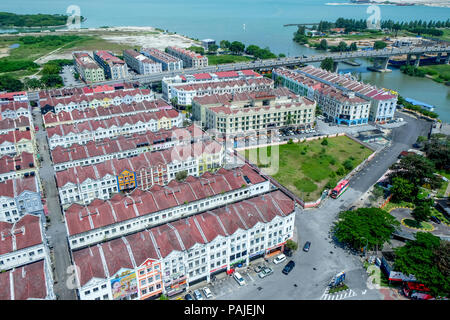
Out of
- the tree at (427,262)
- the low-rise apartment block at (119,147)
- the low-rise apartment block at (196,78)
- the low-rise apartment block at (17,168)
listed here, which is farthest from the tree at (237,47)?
the tree at (427,262)

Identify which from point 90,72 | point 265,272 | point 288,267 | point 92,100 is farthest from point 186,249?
point 90,72

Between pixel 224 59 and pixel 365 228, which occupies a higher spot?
pixel 224 59

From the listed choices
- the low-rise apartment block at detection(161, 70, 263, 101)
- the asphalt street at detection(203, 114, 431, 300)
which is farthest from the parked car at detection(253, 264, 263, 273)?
the low-rise apartment block at detection(161, 70, 263, 101)

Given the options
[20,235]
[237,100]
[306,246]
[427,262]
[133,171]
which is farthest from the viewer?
[237,100]

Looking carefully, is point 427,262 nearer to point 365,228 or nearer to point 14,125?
point 365,228

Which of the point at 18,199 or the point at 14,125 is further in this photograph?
the point at 14,125

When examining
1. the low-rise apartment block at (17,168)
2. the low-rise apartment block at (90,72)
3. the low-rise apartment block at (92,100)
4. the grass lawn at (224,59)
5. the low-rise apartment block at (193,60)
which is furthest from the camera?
the grass lawn at (224,59)

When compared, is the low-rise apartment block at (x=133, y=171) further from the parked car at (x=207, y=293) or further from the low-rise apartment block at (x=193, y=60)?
the low-rise apartment block at (x=193, y=60)

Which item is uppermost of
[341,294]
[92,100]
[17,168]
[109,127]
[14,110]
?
[92,100]
